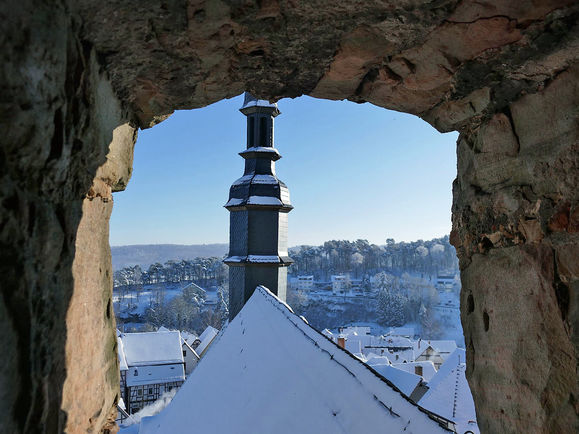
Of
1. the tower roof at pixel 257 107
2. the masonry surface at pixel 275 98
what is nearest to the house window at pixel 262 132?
the tower roof at pixel 257 107

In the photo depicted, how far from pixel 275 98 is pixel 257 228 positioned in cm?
859

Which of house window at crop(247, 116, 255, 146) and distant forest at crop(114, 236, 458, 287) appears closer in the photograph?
house window at crop(247, 116, 255, 146)

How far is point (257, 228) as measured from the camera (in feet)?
35.2

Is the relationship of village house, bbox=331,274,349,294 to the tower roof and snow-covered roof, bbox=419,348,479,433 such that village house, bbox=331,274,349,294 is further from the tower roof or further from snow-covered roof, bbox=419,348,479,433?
the tower roof

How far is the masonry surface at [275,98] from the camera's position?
126cm

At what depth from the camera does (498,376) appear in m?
1.95

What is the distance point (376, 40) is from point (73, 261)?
1522 millimetres

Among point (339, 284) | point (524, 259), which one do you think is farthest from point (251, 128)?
point (339, 284)

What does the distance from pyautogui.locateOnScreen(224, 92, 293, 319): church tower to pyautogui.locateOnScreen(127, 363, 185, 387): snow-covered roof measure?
10783 mm

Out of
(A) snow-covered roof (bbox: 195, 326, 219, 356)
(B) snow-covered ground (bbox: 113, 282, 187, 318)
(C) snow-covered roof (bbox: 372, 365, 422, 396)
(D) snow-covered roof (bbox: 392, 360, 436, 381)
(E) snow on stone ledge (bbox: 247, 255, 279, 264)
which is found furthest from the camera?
(B) snow-covered ground (bbox: 113, 282, 187, 318)

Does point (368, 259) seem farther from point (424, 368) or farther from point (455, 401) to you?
point (455, 401)

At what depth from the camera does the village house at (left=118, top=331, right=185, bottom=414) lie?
63.3 ft

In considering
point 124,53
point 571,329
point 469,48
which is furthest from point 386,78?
point 571,329

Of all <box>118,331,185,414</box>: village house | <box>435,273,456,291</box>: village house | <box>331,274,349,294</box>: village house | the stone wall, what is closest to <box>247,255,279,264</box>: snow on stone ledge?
the stone wall
